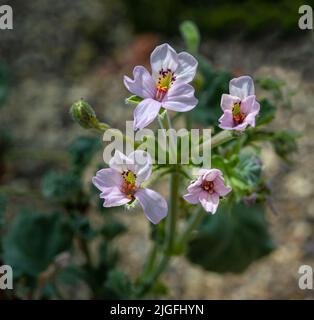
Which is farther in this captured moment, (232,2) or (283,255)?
(232,2)

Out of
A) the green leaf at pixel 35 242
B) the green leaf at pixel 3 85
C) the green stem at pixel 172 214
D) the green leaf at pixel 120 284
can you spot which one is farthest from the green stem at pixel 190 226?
the green leaf at pixel 3 85

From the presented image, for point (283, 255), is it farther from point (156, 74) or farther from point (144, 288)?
point (156, 74)

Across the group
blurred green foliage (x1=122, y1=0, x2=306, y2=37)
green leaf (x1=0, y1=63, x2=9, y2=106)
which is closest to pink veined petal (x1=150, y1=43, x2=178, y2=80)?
green leaf (x1=0, y1=63, x2=9, y2=106)

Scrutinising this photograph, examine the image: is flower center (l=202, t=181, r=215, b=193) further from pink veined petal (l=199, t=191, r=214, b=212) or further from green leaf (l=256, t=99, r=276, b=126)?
green leaf (l=256, t=99, r=276, b=126)

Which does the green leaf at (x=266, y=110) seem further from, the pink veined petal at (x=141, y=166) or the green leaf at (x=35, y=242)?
the green leaf at (x=35, y=242)

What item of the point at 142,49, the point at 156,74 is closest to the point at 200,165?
the point at 156,74
